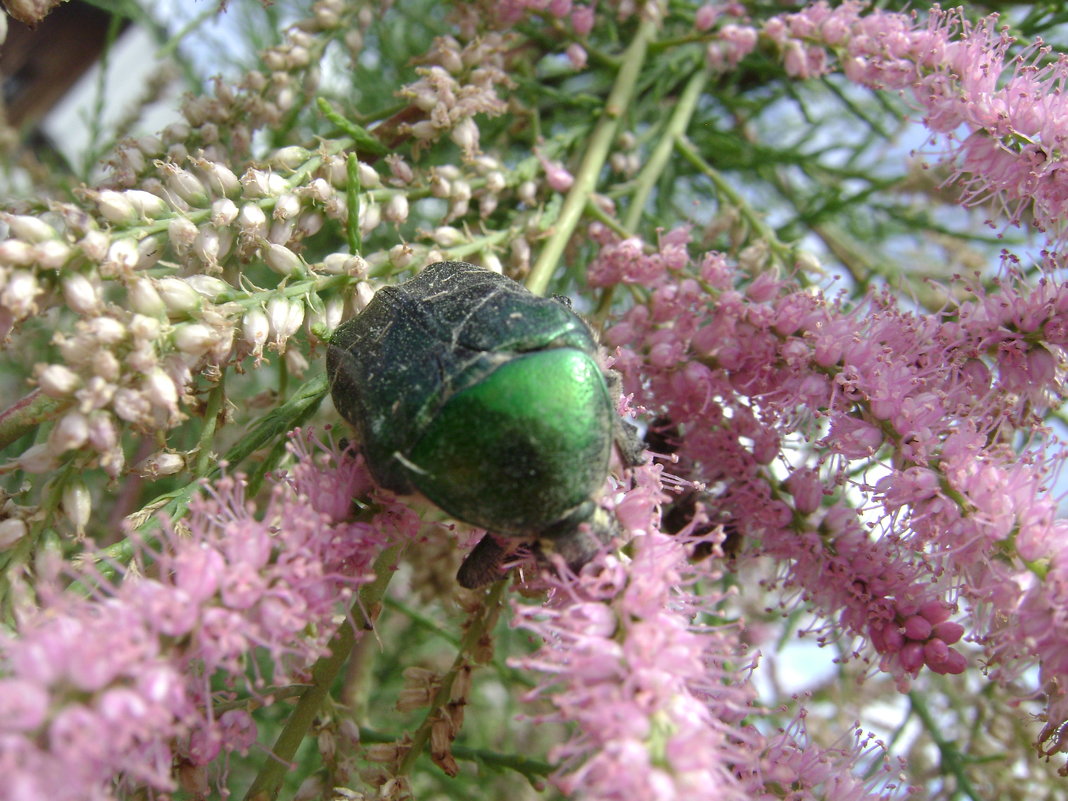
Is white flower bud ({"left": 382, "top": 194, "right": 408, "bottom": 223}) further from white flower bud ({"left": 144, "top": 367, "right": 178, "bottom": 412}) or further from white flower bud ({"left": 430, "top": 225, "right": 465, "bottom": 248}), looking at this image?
white flower bud ({"left": 144, "top": 367, "right": 178, "bottom": 412})

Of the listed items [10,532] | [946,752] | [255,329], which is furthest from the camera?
[946,752]

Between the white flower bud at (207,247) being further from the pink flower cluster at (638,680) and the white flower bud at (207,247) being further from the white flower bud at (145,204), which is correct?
the pink flower cluster at (638,680)

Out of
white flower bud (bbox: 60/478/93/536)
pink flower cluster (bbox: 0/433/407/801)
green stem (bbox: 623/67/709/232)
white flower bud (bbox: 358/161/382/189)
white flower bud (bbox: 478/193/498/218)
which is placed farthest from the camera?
green stem (bbox: 623/67/709/232)

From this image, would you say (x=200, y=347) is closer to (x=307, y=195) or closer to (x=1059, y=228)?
(x=307, y=195)

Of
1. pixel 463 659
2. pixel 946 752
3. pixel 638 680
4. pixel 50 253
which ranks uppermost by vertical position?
pixel 50 253

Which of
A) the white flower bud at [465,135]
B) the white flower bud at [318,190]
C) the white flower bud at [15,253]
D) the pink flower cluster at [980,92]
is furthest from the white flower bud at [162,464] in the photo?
the pink flower cluster at [980,92]

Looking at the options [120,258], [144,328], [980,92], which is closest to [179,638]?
[144,328]

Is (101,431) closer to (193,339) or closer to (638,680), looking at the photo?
(193,339)

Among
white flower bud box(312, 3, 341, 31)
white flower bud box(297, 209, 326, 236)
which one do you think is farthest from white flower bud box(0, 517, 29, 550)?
white flower bud box(312, 3, 341, 31)
